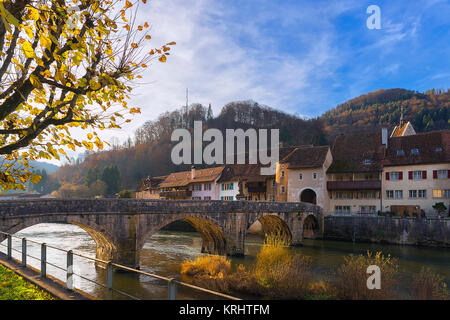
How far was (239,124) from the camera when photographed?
88938mm

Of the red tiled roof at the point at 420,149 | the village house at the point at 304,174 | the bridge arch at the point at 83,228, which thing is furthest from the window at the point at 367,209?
the bridge arch at the point at 83,228

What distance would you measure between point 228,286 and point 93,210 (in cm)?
804

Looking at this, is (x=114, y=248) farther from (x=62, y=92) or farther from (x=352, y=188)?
(x=352, y=188)

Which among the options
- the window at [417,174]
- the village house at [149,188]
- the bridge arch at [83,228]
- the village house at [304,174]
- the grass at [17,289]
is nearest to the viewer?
the grass at [17,289]

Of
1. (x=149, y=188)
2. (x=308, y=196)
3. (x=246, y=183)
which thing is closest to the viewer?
(x=308, y=196)

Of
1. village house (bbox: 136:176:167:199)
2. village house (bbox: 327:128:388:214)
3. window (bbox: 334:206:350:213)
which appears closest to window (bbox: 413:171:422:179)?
village house (bbox: 327:128:388:214)

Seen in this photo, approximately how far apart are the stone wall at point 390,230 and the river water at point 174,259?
48.8 inches

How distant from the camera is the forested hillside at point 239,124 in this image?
8006cm

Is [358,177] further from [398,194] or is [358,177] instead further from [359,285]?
[359,285]

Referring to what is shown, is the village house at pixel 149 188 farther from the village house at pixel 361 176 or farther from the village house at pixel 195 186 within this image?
the village house at pixel 361 176

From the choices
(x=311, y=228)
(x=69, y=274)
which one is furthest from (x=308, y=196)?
(x=69, y=274)

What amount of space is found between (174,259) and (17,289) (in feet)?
55.8

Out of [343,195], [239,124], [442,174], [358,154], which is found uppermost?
[239,124]

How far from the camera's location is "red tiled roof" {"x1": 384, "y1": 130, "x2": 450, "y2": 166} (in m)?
37.4
